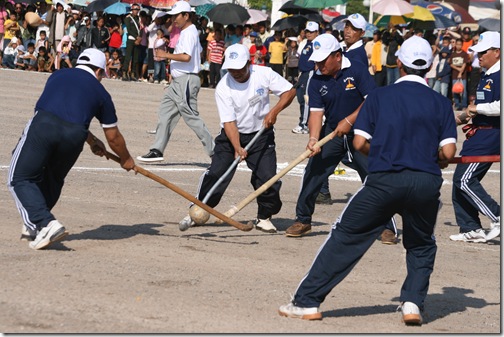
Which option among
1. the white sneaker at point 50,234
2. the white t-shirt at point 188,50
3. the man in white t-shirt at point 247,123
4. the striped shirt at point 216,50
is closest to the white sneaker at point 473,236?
the man in white t-shirt at point 247,123

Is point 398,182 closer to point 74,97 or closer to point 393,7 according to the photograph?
point 74,97

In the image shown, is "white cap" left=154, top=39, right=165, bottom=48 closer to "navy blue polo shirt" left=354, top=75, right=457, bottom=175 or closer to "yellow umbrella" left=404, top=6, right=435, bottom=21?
"yellow umbrella" left=404, top=6, right=435, bottom=21

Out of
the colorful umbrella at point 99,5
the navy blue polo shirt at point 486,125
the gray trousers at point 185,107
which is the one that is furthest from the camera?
the colorful umbrella at point 99,5

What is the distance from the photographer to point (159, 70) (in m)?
29.4

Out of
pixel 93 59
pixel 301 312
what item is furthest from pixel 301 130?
pixel 301 312

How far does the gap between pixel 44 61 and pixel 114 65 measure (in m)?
2.23

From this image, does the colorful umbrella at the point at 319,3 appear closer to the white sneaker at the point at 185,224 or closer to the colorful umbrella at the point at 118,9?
the colorful umbrella at the point at 118,9

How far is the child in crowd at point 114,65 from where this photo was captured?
29.2 metres

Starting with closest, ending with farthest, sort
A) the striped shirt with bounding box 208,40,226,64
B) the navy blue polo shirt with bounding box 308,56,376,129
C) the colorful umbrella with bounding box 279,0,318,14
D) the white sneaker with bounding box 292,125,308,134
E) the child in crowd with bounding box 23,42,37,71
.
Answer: the navy blue polo shirt with bounding box 308,56,376,129
the white sneaker with bounding box 292,125,308,134
the striped shirt with bounding box 208,40,226,64
the colorful umbrella with bounding box 279,0,318,14
the child in crowd with bounding box 23,42,37,71

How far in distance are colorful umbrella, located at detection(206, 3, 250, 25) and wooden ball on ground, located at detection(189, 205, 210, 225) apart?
19109mm

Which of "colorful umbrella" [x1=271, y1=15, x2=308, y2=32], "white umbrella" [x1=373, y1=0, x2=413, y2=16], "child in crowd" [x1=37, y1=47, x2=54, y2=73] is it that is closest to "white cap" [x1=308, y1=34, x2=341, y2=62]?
"white umbrella" [x1=373, y1=0, x2=413, y2=16]

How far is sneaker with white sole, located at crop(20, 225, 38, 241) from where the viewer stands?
921cm

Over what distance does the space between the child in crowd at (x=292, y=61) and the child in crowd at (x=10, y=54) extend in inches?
310

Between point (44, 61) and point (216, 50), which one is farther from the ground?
point (216, 50)
